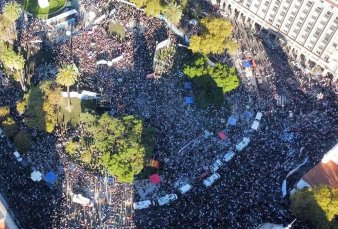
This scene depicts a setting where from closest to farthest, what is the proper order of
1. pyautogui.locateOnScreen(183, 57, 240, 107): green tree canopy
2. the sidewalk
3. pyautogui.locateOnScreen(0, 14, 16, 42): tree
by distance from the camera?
1. the sidewalk
2. pyautogui.locateOnScreen(183, 57, 240, 107): green tree canopy
3. pyautogui.locateOnScreen(0, 14, 16, 42): tree

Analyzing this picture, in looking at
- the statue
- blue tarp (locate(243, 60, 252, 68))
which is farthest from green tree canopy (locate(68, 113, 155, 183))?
the statue

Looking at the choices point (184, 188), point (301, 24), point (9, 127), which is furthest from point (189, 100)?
point (9, 127)

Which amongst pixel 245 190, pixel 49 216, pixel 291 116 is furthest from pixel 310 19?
pixel 49 216

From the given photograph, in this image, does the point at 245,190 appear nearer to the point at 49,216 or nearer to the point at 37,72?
the point at 49,216

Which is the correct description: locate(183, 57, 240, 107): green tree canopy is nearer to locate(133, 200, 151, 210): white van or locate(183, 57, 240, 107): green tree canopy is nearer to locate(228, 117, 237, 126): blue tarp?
locate(228, 117, 237, 126): blue tarp

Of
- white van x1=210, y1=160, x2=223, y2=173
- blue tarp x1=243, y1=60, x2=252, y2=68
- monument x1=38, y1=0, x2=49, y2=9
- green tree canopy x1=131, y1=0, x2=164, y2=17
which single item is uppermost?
green tree canopy x1=131, y1=0, x2=164, y2=17
